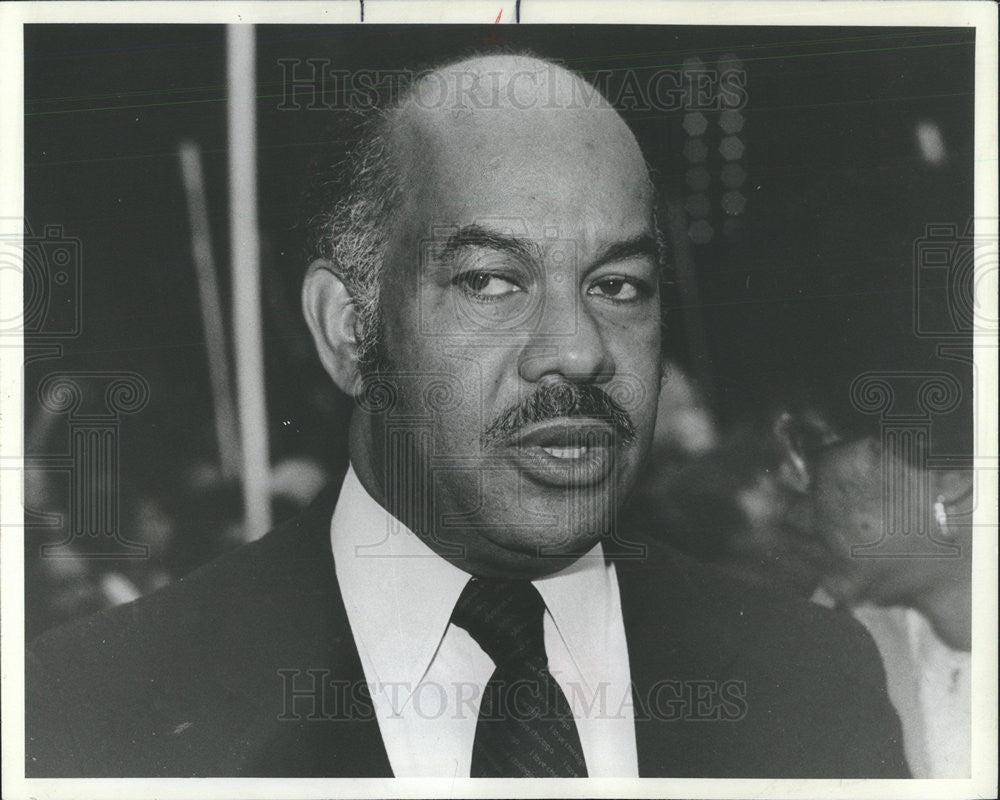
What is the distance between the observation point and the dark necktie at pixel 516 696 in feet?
5.38

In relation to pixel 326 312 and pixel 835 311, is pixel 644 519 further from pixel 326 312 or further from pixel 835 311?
pixel 326 312

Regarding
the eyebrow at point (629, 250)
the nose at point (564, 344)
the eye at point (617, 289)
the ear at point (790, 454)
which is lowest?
the ear at point (790, 454)

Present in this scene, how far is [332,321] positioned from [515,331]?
13.0 inches

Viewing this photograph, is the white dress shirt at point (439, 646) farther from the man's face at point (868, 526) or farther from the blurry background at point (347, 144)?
the man's face at point (868, 526)

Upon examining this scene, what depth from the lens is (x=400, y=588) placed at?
1.65m

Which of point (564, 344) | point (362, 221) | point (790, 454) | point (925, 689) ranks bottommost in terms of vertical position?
point (925, 689)

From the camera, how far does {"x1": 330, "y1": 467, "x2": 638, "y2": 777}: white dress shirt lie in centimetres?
164

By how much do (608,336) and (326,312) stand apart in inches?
19.8

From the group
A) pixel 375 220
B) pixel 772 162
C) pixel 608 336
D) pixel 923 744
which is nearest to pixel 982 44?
pixel 772 162

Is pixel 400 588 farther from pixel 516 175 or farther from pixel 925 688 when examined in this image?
pixel 925 688

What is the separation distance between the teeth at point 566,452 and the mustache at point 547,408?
0.18 feet

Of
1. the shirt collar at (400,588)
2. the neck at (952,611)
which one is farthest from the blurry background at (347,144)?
the neck at (952,611)

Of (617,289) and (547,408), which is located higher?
(617,289)

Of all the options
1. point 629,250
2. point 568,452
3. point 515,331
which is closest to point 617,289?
point 629,250
